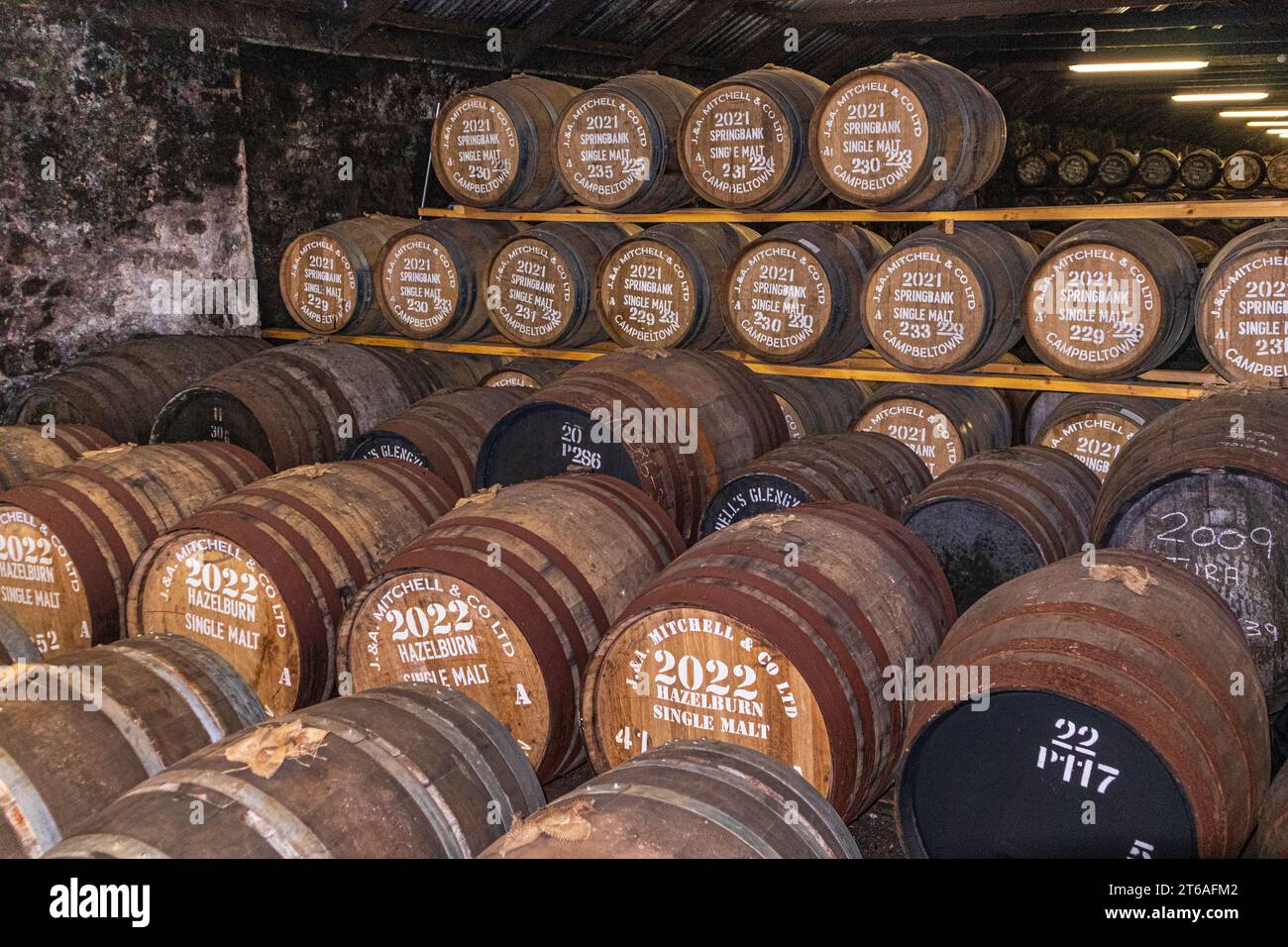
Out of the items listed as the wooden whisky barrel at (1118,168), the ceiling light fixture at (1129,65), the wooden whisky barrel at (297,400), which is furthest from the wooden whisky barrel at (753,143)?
the ceiling light fixture at (1129,65)

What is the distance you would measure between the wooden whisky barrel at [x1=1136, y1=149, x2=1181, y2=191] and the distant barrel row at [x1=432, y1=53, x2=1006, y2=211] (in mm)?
7257

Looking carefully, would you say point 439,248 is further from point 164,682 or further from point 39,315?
point 164,682

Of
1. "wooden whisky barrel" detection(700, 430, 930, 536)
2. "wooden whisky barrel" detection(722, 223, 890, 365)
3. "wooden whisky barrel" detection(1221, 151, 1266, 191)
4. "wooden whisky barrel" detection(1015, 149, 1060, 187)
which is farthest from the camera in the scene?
"wooden whisky barrel" detection(1015, 149, 1060, 187)

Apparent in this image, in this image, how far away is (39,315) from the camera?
24.8ft

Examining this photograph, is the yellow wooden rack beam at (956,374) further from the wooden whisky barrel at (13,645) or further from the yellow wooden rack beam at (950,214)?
the wooden whisky barrel at (13,645)

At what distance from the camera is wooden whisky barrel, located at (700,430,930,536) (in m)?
4.86

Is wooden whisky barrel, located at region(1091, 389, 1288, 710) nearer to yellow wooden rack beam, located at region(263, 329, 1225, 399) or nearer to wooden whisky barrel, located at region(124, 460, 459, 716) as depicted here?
yellow wooden rack beam, located at region(263, 329, 1225, 399)

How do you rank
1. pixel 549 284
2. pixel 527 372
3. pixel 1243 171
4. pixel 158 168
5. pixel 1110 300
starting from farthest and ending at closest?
pixel 1243 171 → pixel 158 168 → pixel 527 372 → pixel 549 284 → pixel 1110 300

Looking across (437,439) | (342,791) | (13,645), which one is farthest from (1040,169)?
(342,791)

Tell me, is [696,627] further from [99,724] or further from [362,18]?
[362,18]

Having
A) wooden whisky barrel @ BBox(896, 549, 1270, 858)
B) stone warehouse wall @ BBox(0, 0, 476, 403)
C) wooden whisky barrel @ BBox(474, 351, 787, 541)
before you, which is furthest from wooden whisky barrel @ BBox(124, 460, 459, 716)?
stone warehouse wall @ BBox(0, 0, 476, 403)

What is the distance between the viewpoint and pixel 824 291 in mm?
6258

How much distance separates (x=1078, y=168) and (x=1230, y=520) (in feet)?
33.5

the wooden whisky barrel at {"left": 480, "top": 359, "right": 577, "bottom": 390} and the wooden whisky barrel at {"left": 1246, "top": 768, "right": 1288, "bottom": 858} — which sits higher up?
the wooden whisky barrel at {"left": 480, "top": 359, "right": 577, "bottom": 390}
